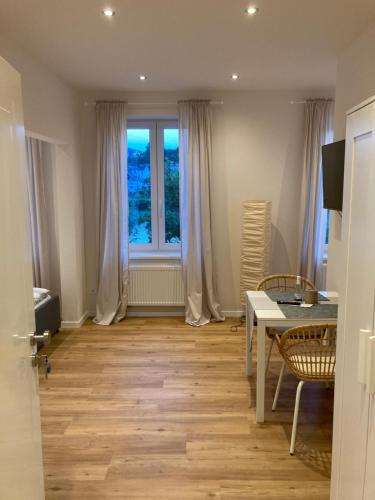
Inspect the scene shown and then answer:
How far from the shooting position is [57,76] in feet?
13.5

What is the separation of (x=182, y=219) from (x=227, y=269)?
2.84 feet

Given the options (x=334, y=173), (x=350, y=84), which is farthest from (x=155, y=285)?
(x=350, y=84)

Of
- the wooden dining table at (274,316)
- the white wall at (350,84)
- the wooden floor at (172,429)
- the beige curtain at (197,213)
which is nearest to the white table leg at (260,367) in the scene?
the wooden dining table at (274,316)

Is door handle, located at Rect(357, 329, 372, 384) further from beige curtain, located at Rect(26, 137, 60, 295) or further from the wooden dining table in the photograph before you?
beige curtain, located at Rect(26, 137, 60, 295)

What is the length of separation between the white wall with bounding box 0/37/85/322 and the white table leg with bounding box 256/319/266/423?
2663mm

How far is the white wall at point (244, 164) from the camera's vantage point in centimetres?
483

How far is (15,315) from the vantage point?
144 centimetres

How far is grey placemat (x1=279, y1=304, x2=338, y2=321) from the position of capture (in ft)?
9.22

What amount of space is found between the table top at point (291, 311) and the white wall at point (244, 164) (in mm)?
1806

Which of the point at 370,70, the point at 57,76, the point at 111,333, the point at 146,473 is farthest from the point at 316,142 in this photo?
the point at 146,473

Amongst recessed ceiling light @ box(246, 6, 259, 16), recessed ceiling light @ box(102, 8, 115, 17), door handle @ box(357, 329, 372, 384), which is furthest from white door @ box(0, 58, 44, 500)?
recessed ceiling light @ box(246, 6, 259, 16)

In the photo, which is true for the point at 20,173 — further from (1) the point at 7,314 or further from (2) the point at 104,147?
(2) the point at 104,147

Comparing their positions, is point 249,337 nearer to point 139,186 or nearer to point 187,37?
point 187,37

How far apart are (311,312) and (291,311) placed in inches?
5.7
